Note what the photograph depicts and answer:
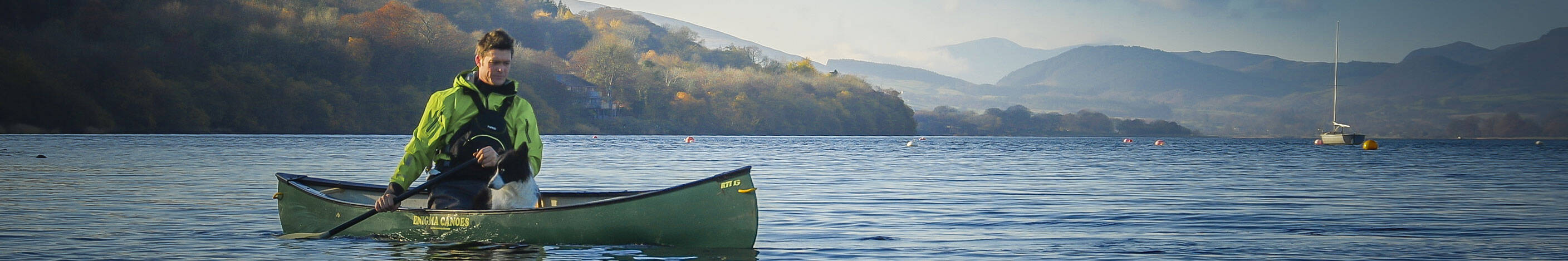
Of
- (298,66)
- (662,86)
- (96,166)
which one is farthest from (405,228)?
(662,86)

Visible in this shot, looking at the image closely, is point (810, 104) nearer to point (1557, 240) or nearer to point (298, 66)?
point (298, 66)

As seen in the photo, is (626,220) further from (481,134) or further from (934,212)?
(934,212)

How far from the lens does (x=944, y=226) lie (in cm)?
1464

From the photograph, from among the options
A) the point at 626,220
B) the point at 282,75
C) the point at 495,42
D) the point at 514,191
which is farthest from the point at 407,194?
the point at 282,75

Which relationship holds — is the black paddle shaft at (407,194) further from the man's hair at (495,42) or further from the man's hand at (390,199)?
the man's hair at (495,42)

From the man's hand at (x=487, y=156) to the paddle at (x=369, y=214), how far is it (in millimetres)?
54

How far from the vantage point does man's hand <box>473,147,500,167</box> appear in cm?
904

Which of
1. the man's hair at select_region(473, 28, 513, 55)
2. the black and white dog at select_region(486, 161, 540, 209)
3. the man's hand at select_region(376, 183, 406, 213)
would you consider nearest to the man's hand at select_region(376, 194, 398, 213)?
the man's hand at select_region(376, 183, 406, 213)

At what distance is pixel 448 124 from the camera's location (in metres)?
9.16

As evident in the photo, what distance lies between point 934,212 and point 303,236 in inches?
322

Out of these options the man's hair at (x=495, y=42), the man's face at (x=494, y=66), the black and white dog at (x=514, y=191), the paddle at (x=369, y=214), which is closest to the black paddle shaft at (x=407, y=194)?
the paddle at (x=369, y=214)

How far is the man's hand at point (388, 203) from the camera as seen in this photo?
973 cm

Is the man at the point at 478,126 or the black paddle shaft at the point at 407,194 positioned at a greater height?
the man at the point at 478,126

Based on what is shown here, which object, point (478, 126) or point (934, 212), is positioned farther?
point (934, 212)
